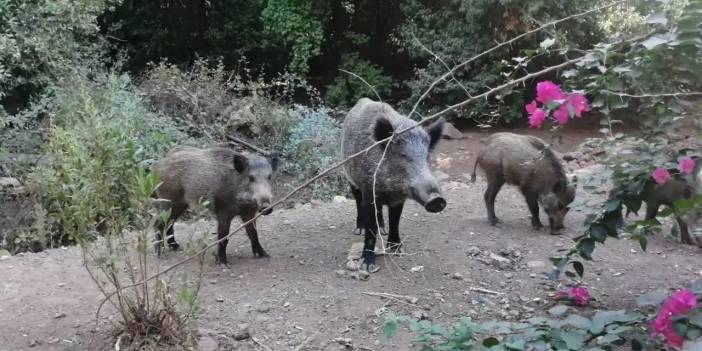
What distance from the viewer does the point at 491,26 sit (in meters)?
11.2

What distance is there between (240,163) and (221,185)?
0.23m

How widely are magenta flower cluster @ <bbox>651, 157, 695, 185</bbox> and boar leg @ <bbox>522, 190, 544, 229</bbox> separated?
3498 millimetres

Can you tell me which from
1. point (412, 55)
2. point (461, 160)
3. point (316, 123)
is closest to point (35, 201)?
point (316, 123)

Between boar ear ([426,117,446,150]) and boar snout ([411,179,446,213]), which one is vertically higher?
boar ear ([426,117,446,150])

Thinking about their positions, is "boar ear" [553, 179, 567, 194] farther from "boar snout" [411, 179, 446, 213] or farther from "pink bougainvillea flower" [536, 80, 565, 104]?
"pink bougainvillea flower" [536, 80, 565, 104]

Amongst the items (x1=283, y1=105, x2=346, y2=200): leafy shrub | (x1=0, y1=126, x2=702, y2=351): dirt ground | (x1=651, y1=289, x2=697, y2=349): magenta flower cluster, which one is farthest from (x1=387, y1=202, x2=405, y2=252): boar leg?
(x1=651, y1=289, x2=697, y2=349): magenta flower cluster

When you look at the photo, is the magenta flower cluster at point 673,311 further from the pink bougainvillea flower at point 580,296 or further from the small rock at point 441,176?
the small rock at point 441,176

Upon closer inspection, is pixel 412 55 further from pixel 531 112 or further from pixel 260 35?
pixel 531 112

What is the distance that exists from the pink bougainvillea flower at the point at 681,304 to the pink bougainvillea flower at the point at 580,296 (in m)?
2.18

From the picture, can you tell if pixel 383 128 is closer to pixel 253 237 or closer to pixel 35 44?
pixel 253 237

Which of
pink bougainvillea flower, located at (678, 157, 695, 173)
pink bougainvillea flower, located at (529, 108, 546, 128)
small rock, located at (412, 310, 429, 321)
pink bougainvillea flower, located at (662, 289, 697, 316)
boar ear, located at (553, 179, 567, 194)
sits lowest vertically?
small rock, located at (412, 310, 429, 321)

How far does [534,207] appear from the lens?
6.54 meters

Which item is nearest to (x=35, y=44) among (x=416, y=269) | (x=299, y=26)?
(x=299, y=26)

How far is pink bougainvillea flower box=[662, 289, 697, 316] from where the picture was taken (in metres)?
2.37
